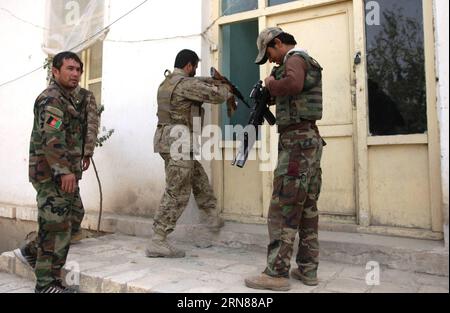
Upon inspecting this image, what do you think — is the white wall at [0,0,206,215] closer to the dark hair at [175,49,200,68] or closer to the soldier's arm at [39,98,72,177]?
the dark hair at [175,49,200,68]

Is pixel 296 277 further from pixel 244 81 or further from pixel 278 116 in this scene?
pixel 244 81

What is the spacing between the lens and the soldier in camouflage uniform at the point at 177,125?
3369 millimetres

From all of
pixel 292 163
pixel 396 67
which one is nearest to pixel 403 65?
pixel 396 67

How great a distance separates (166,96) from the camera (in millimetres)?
3488

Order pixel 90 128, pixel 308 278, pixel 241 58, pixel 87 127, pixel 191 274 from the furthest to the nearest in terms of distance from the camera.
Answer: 1. pixel 241 58
2. pixel 90 128
3. pixel 87 127
4. pixel 191 274
5. pixel 308 278

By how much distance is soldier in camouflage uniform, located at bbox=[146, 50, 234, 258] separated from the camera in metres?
3.37

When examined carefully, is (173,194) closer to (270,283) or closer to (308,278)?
(270,283)

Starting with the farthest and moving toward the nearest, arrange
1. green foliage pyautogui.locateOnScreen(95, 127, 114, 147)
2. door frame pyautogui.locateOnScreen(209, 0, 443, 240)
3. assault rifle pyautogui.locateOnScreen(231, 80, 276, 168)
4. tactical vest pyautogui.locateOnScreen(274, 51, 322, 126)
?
1. green foliage pyautogui.locateOnScreen(95, 127, 114, 147)
2. door frame pyautogui.locateOnScreen(209, 0, 443, 240)
3. assault rifle pyautogui.locateOnScreen(231, 80, 276, 168)
4. tactical vest pyautogui.locateOnScreen(274, 51, 322, 126)

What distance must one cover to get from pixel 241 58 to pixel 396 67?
1.85 metres

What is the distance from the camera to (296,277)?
2748 mm

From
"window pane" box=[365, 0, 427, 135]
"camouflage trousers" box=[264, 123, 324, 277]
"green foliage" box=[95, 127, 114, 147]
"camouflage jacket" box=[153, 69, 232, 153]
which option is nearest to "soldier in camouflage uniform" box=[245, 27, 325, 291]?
"camouflage trousers" box=[264, 123, 324, 277]

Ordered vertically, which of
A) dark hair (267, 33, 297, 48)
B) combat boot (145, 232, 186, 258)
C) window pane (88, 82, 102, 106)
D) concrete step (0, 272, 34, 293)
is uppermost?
window pane (88, 82, 102, 106)

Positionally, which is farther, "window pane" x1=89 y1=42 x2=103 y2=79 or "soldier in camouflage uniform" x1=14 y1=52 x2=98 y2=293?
"window pane" x1=89 y1=42 x2=103 y2=79

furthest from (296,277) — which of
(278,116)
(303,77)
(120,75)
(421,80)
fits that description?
(120,75)
